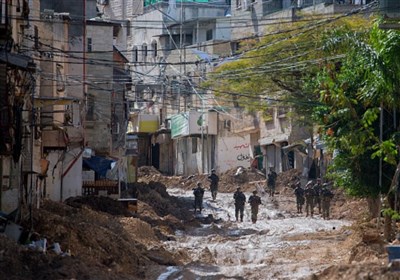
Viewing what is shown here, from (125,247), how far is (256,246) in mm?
7947

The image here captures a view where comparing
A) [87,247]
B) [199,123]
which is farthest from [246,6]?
[87,247]

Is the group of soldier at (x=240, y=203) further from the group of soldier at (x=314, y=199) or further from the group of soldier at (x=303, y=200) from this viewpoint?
the group of soldier at (x=314, y=199)

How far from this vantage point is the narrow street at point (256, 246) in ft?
86.1

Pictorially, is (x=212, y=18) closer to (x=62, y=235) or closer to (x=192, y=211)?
(x=192, y=211)

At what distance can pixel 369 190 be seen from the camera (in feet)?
113

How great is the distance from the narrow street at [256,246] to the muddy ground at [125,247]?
20 centimetres

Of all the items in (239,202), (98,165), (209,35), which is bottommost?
(239,202)

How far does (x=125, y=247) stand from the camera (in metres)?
28.2

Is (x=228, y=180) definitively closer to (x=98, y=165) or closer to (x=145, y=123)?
(x=98, y=165)

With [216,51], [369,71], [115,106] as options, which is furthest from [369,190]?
[216,51]

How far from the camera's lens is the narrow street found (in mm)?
26234

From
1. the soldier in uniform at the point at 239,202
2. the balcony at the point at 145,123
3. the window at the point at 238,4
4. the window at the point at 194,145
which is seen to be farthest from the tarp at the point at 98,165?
the balcony at the point at 145,123

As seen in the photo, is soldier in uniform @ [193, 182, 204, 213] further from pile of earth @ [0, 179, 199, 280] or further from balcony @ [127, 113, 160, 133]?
balcony @ [127, 113, 160, 133]

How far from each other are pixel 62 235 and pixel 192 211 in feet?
89.4
